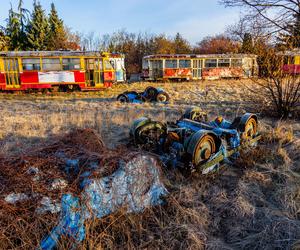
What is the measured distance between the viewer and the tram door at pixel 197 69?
22562 millimetres

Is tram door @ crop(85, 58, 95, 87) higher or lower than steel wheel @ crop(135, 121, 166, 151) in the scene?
higher

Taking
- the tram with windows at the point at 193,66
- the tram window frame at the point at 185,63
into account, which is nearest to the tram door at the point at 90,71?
the tram with windows at the point at 193,66

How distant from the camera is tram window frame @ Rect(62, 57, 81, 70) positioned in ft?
52.1

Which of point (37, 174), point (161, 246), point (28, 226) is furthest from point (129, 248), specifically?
point (37, 174)

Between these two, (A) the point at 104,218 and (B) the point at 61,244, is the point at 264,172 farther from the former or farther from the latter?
(B) the point at 61,244

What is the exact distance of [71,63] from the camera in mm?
15953

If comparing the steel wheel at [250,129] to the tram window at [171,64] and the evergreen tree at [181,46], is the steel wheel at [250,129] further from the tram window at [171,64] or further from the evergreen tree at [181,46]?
the evergreen tree at [181,46]

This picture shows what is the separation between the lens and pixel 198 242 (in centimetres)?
252

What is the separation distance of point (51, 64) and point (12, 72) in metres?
2.45

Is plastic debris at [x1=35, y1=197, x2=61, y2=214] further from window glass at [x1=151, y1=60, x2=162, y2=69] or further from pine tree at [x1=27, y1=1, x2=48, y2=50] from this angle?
pine tree at [x1=27, y1=1, x2=48, y2=50]

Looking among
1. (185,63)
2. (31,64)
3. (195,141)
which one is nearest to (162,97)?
(195,141)

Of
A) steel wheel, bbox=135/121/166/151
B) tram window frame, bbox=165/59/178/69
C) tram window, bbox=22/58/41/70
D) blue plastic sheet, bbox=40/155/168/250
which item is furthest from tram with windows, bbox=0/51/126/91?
blue plastic sheet, bbox=40/155/168/250

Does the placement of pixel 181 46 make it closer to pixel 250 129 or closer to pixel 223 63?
pixel 223 63

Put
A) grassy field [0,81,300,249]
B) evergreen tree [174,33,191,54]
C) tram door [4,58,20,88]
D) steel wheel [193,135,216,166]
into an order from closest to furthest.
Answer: grassy field [0,81,300,249] < steel wheel [193,135,216,166] < tram door [4,58,20,88] < evergreen tree [174,33,191,54]
